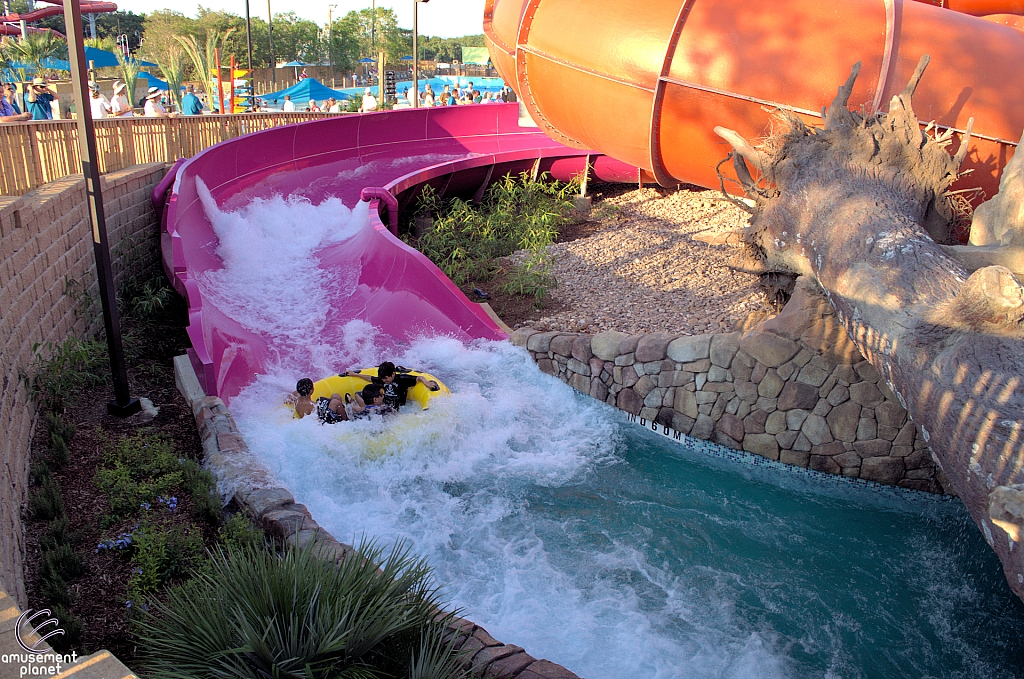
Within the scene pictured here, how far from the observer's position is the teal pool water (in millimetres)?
4480

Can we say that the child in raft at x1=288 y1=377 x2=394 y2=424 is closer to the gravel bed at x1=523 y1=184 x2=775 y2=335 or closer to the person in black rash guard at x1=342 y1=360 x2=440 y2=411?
the person in black rash guard at x1=342 y1=360 x2=440 y2=411

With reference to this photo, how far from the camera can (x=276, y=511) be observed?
437cm

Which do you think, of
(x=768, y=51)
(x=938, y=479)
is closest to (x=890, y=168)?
(x=768, y=51)

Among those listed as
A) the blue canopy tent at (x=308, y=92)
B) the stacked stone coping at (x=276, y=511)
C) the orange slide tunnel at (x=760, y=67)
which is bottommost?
the stacked stone coping at (x=276, y=511)

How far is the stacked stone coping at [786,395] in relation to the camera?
5840mm

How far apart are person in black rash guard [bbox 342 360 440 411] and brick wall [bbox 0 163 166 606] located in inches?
90.0

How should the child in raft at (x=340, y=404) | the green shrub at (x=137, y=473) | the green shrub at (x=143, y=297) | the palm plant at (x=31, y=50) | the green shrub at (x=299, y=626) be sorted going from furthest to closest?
the palm plant at (x=31, y=50) → the green shrub at (x=143, y=297) → the child in raft at (x=340, y=404) → the green shrub at (x=137, y=473) → the green shrub at (x=299, y=626)

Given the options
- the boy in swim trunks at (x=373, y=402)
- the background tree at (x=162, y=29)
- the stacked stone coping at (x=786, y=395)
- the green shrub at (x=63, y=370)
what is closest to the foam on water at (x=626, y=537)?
the boy in swim trunks at (x=373, y=402)

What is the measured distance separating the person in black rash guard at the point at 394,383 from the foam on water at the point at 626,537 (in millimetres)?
213

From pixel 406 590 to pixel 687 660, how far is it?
6.80ft

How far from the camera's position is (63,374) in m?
5.10

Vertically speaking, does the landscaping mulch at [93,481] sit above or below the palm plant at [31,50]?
below

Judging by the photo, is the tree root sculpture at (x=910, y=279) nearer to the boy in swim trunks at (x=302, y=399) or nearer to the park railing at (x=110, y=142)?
the boy in swim trunks at (x=302, y=399)

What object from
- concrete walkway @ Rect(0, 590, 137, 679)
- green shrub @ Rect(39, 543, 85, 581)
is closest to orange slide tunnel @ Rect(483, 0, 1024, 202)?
green shrub @ Rect(39, 543, 85, 581)
